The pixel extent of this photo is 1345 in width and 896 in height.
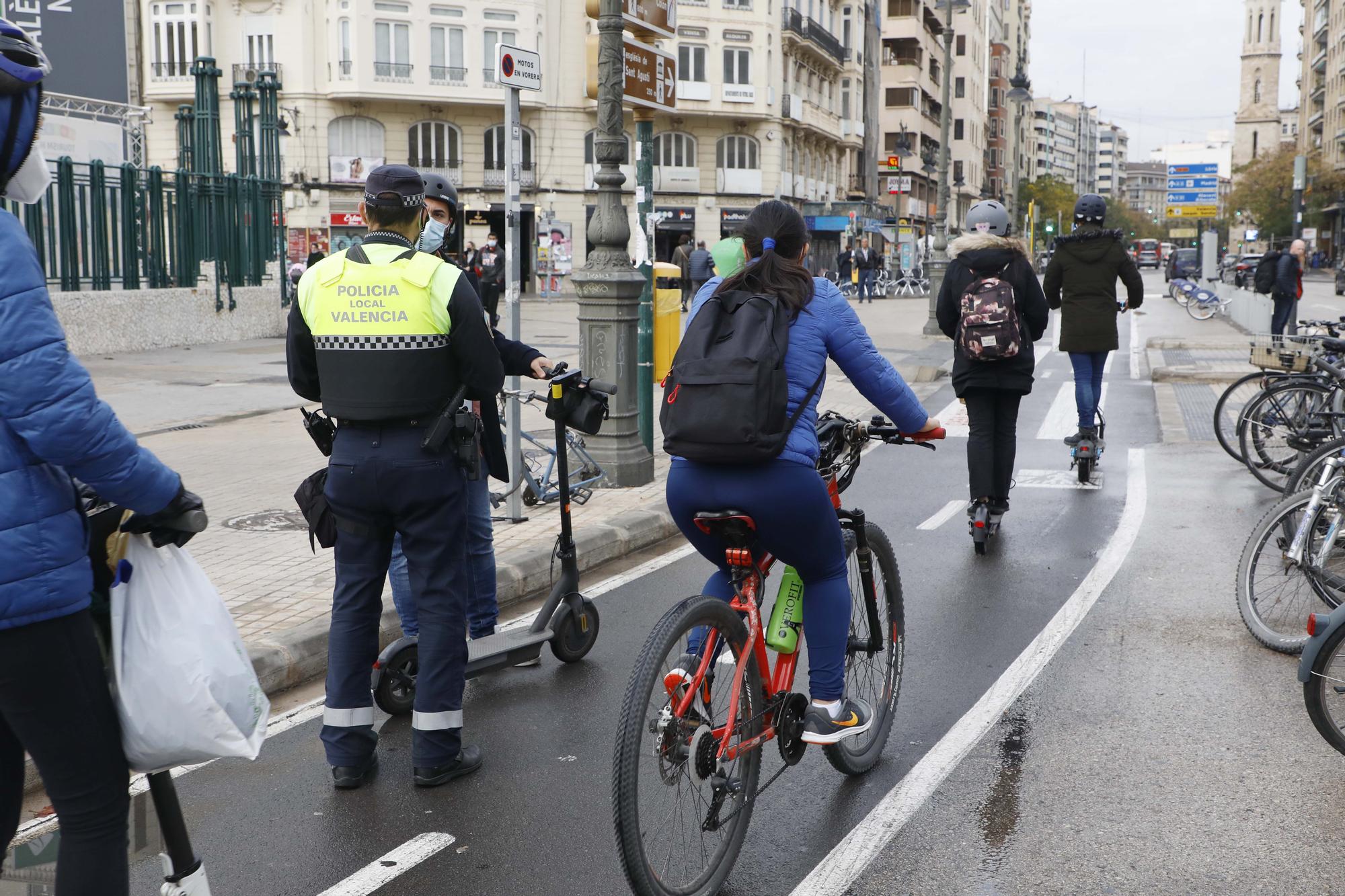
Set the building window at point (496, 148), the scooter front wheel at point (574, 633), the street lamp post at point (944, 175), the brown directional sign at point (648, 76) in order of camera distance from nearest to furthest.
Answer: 1. the scooter front wheel at point (574, 633)
2. the brown directional sign at point (648, 76)
3. the street lamp post at point (944, 175)
4. the building window at point (496, 148)

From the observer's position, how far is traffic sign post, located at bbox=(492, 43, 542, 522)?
763 cm

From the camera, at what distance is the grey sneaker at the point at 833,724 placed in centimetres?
387

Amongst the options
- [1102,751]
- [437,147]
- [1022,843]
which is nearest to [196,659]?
[1022,843]

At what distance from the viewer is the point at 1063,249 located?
33.0 ft

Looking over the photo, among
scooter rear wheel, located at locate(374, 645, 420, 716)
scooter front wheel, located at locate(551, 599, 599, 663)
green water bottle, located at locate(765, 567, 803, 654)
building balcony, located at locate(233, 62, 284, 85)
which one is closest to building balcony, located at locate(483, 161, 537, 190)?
building balcony, located at locate(233, 62, 284, 85)

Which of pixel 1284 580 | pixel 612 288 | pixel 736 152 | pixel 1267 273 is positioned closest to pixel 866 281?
pixel 736 152

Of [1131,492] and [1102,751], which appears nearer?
[1102,751]

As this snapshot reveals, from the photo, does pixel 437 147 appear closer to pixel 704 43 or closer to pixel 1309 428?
pixel 704 43

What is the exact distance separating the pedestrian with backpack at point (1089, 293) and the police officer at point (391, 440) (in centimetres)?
650

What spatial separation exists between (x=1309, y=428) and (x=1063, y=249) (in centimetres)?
248

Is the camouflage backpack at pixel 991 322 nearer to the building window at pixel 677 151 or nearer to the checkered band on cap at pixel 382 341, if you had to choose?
the checkered band on cap at pixel 382 341

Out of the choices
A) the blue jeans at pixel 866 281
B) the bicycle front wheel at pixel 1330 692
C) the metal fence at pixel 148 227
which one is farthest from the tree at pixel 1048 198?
the bicycle front wheel at pixel 1330 692

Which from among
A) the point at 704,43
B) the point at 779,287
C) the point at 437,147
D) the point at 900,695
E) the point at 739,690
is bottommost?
the point at 900,695

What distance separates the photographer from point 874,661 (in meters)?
4.48
